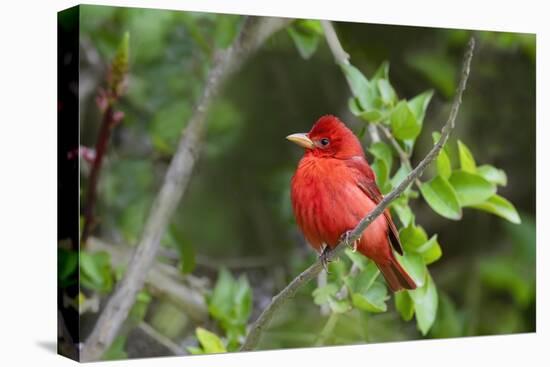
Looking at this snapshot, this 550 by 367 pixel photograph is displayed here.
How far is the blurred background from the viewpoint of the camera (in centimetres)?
564

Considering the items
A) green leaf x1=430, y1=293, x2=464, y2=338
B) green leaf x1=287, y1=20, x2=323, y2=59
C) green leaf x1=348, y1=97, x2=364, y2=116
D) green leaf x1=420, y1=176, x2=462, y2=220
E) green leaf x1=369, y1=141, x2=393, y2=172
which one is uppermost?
green leaf x1=287, y1=20, x2=323, y2=59

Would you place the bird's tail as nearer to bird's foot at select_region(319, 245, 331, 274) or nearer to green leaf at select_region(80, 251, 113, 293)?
bird's foot at select_region(319, 245, 331, 274)

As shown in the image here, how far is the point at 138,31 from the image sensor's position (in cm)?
562

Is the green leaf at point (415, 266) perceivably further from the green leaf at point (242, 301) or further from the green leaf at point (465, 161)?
the green leaf at point (242, 301)

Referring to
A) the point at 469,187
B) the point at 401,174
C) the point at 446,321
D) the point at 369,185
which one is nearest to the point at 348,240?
the point at 369,185

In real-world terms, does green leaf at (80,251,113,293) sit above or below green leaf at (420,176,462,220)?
below

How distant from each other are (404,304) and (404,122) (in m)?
0.96

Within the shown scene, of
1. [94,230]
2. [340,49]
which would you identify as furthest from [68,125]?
[340,49]

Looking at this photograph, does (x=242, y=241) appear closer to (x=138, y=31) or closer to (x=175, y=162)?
(x=175, y=162)

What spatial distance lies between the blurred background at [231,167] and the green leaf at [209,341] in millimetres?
71

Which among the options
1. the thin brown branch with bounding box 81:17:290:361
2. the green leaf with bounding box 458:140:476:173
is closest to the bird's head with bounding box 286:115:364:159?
the thin brown branch with bounding box 81:17:290:361

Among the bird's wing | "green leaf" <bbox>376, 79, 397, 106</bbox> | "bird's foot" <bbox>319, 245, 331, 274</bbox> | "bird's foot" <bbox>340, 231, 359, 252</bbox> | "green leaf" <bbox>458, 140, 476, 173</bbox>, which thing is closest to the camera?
"bird's foot" <bbox>340, 231, 359, 252</bbox>

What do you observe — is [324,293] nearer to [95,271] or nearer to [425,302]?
[425,302]

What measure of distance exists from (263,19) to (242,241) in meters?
1.19
